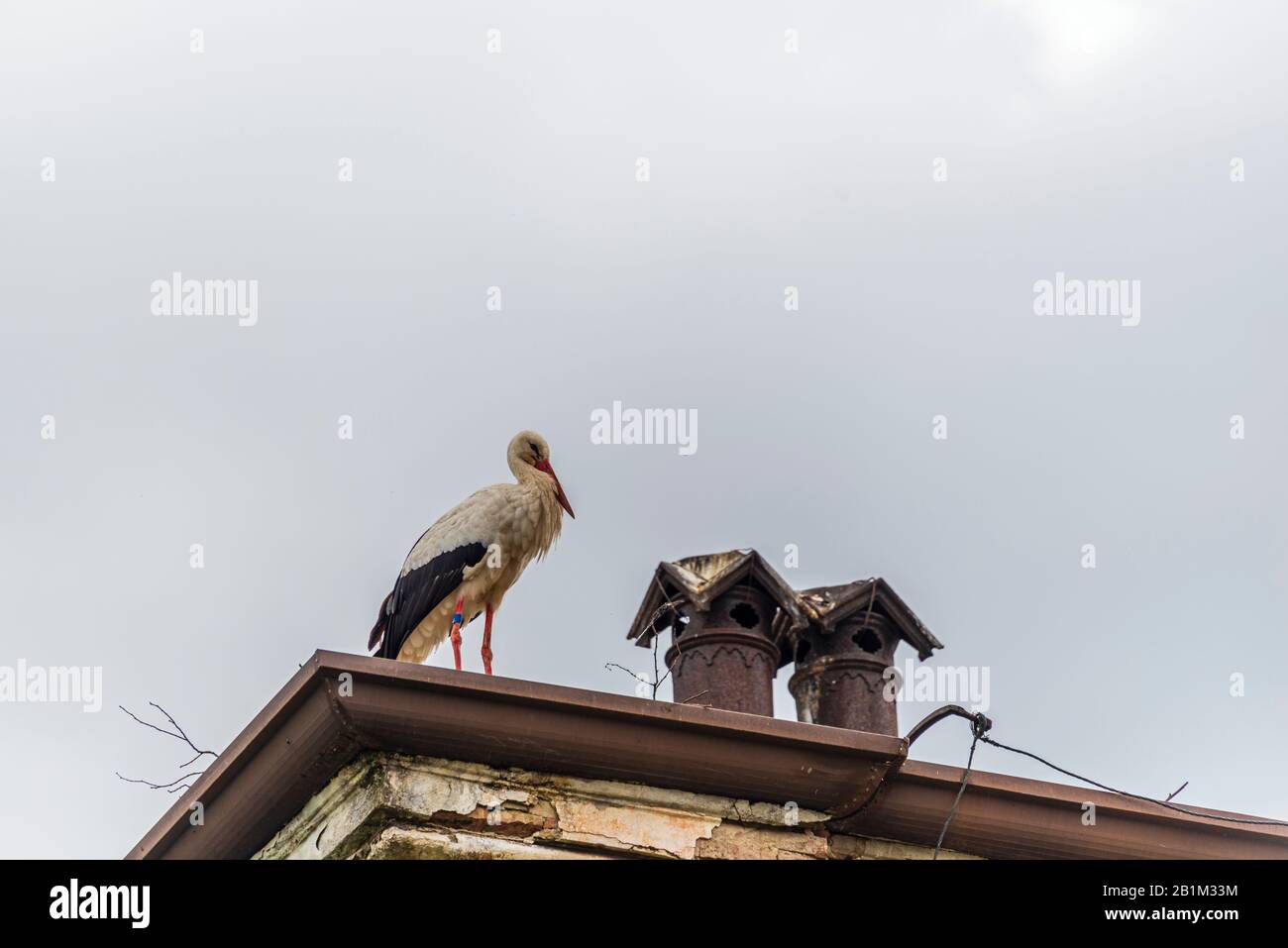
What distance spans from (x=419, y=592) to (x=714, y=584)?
1.61 m

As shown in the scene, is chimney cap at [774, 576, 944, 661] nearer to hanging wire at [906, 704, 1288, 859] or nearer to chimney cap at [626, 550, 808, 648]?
chimney cap at [626, 550, 808, 648]

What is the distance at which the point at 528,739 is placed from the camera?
468 centimetres

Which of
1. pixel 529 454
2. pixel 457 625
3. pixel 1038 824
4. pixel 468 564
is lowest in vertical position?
pixel 1038 824

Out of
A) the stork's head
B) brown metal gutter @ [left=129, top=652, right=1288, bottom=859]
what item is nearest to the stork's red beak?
the stork's head

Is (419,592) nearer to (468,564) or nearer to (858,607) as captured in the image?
(468,564)

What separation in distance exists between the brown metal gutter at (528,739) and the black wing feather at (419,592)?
2004 mm

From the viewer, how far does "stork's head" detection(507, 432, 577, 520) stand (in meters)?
7.64

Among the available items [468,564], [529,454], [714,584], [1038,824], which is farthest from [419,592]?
[1038,824]

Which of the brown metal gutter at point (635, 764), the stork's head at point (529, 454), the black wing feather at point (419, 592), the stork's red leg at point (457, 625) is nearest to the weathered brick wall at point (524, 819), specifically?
the brown metal gutter at point (635, 764)
